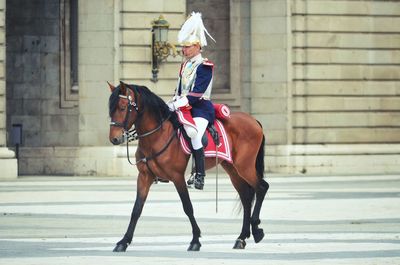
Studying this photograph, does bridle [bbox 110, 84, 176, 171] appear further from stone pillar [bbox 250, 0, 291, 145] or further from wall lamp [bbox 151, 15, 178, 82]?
stone pillar [bbox 250, 0, 291, 145]

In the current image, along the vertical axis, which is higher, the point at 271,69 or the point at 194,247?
the point at 271,69

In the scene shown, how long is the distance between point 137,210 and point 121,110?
47.0 inches

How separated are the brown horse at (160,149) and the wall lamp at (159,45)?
66.9 ft

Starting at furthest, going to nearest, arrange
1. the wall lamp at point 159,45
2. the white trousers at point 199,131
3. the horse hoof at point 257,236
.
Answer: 1. the wall lamp at point 159,45
2. the horse hoof at point 257,236
3. the white trousers at point 199,131

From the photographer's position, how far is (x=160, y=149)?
1827 centimetres

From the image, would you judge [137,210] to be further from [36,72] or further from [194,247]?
[36,72]

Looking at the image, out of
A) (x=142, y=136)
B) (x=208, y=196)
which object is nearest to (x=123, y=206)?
(x=208, y=196)

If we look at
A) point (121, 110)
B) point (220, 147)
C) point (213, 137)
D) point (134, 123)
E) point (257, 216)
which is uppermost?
point (121, 110)

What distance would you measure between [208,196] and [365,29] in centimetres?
1393

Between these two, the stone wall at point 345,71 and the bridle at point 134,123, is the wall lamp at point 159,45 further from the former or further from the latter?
the bridle at point 134,123

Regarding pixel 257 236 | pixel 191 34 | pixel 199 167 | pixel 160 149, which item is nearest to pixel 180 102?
pixel 160 149

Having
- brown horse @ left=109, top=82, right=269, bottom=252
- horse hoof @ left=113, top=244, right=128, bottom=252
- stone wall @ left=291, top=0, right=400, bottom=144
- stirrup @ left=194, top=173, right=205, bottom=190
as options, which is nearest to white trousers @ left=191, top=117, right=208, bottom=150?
brown horse @ left=109, top=82, right=269, bottom=252

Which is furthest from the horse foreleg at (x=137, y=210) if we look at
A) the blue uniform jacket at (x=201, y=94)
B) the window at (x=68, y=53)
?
the window at (x=68, y=53)

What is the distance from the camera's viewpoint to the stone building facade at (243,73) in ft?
132
